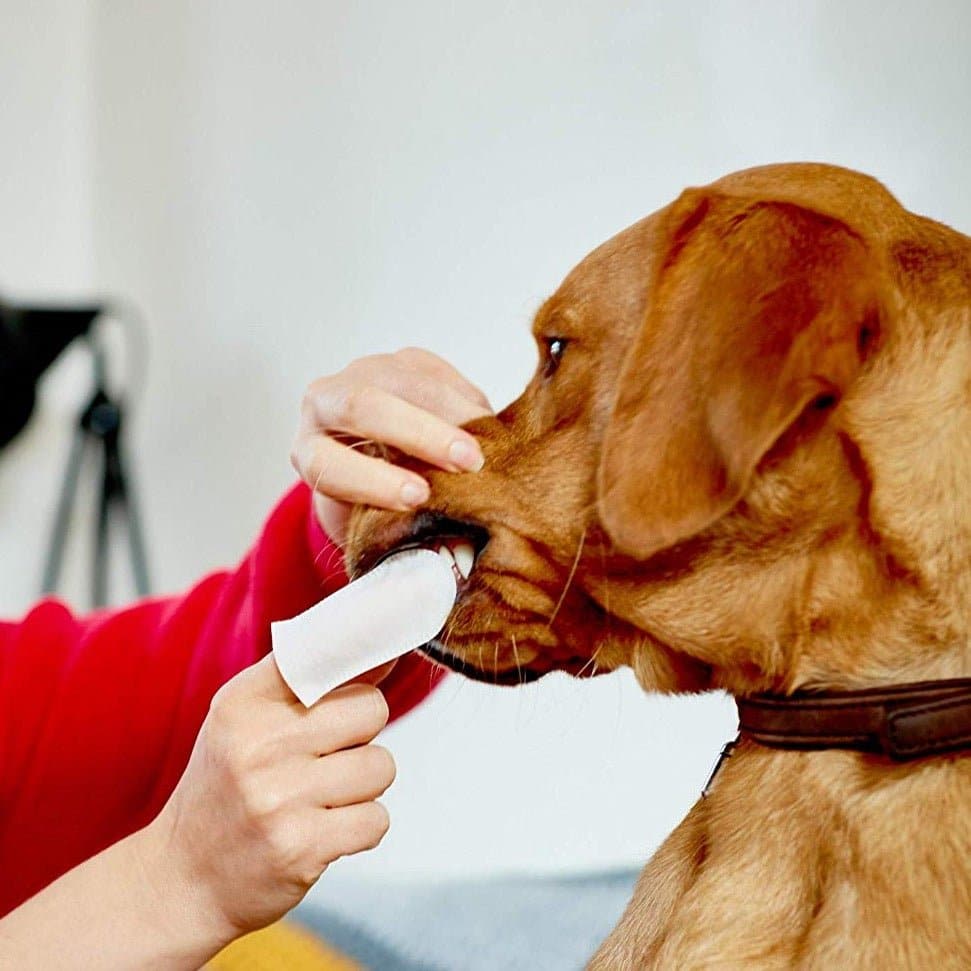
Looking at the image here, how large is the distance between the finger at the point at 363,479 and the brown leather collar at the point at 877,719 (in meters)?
0.24

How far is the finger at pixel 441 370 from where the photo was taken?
102 centimetres

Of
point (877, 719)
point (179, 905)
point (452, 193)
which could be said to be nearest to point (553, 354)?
point (877, 719)

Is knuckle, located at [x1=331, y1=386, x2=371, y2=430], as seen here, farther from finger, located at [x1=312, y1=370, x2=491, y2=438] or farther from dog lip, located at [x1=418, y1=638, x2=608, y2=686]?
dog lip, located at [x1=418, y1=638, x2=608, y2=686]

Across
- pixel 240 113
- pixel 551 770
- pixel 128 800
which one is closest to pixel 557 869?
pixel 551 770

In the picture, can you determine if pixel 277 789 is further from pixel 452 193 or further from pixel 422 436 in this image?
pixel 452 193

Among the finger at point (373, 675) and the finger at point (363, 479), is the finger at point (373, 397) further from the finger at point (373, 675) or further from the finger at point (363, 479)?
the finger at point (373, 675)

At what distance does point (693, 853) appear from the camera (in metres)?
0.80

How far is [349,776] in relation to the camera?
82 centimetres

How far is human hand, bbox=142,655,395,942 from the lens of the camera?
809 mm

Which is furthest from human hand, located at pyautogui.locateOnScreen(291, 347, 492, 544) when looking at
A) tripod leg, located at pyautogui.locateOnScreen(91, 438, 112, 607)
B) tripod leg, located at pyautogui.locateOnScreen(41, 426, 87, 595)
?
tripod leg, located at pyautogui.locateOnScreen(41, 426, 87, 595)

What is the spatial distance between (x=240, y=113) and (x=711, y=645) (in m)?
1.82

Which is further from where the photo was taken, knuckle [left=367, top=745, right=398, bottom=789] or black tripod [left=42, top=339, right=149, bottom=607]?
black tripod [left=42, top=339, right=149, bottom=607]

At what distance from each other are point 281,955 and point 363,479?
24.8 inches

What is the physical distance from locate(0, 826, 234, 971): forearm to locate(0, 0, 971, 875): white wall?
0.47 meters
